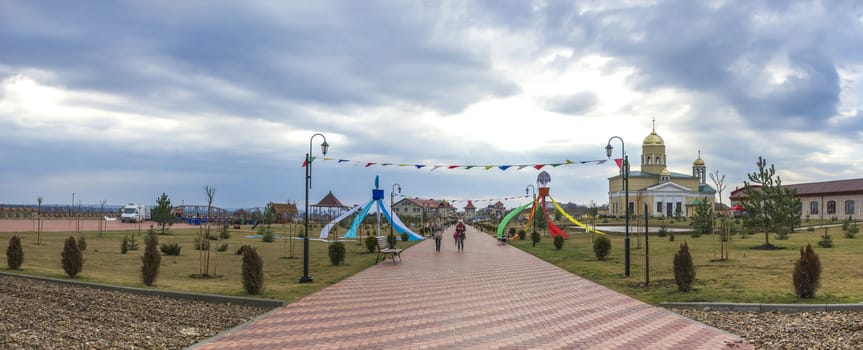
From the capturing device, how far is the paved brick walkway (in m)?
7.30

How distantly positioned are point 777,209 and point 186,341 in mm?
24937

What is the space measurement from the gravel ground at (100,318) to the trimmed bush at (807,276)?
359 inches

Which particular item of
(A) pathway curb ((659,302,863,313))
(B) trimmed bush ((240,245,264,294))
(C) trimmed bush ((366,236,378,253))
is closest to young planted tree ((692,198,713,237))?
(C) trimmed bush ((366,236,378,253))

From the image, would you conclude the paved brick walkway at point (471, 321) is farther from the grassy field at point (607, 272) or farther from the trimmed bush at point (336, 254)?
the trimmed bush at point (336, 254)

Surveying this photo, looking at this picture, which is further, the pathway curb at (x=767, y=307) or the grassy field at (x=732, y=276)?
the grassy field at (x=732, y=276)

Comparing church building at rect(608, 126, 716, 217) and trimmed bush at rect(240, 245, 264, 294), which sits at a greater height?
church building at rect(608, 126, 716, 217)

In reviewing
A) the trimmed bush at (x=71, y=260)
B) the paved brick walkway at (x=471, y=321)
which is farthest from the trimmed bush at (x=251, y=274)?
the trimmed bush at (x=71, y=260)

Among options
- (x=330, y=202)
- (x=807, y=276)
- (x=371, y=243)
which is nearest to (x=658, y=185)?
(x=330, y=202)

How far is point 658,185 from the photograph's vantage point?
3450 inches

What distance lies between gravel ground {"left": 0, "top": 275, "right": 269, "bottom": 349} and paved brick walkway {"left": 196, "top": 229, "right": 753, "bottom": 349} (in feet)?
2.04

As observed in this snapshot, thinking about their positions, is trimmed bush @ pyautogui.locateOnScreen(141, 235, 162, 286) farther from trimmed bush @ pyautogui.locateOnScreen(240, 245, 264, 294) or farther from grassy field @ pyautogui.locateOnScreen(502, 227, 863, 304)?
grassy field @ pyautogui.locateOnScreen(502, 227, 863, 304)

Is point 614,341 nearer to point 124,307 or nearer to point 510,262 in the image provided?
point 124,307

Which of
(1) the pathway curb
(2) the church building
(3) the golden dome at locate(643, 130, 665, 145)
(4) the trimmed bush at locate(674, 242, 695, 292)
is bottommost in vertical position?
(1) the pathway curb

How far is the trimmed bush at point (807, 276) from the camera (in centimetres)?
966
